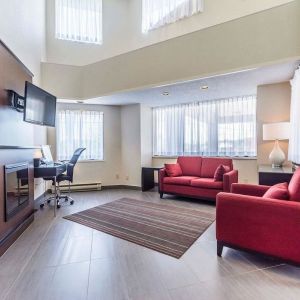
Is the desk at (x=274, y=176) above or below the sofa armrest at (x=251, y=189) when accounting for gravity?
above

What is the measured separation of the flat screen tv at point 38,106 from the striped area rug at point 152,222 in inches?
67.5

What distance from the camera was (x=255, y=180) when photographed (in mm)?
4969

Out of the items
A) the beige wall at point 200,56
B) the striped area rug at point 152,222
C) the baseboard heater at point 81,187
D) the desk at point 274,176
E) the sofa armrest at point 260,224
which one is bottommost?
the striped area rug at point 152,222

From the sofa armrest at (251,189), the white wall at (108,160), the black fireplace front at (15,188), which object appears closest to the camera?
the black fireplace front at (15,188)

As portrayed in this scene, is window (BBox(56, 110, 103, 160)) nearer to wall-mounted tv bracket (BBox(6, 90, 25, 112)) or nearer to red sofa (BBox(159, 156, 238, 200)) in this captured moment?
red sofa (BBox(159, 156, 238, 200))

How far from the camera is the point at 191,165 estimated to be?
532 cm

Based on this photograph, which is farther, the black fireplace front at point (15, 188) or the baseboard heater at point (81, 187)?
the baseboard heater at point (81, 187)

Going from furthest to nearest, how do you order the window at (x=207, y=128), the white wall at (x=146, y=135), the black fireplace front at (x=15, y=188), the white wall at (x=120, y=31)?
the white wall at (x=146, y=135) → the white wall at (x=120, y=31) → the window at (x=207, y=128) → the black fireplace front at (x=15, y=188)

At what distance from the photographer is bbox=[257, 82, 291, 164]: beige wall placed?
430 centimetres

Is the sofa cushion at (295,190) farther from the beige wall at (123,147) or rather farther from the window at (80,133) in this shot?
the window at (80,133)

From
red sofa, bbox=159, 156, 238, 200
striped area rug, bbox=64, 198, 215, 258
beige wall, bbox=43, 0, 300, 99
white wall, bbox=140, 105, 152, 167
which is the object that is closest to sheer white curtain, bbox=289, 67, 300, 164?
beige wall, bbox=43, 0, 300, 99

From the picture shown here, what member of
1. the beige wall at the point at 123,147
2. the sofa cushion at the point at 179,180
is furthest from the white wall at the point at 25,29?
the sofa cushion at the point at 179,180

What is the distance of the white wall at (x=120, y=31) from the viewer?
526 centimetres

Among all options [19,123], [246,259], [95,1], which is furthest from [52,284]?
[95,1]
